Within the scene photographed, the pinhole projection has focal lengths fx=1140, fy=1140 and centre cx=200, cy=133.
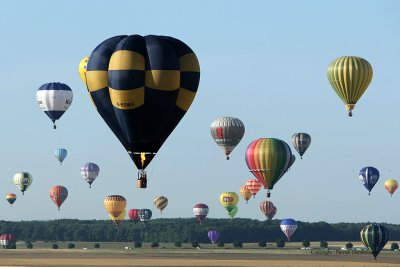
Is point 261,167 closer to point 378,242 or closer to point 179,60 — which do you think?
point 378,242

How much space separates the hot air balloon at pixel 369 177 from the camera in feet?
505

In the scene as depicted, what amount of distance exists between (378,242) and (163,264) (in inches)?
933

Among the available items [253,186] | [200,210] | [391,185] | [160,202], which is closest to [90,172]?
[253,186]

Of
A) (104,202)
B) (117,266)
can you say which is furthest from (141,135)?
(104,202)

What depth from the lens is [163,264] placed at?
116062 mm

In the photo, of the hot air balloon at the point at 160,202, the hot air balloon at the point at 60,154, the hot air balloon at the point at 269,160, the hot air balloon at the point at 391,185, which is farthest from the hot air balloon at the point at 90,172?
the hot air balloon at the point at 391,185

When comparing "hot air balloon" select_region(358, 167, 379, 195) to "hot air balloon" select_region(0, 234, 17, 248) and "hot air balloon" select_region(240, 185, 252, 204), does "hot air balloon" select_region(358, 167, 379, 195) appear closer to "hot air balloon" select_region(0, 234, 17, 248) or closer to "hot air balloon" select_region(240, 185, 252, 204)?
"hot air balloon" select_region(240, 185, 252, 204)

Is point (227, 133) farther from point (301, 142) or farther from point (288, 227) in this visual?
point (288, 227)

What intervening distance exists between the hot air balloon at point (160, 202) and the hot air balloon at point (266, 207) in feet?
54.5

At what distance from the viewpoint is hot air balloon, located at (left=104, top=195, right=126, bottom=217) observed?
6841 inches

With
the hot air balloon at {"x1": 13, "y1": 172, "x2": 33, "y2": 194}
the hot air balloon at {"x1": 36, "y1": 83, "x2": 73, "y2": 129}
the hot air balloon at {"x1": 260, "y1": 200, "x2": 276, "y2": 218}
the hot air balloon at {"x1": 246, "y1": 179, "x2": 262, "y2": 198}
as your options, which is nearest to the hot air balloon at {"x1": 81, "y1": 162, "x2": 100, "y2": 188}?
the hot air balloon at {"x1": 13, "y1": 172, "x2": 33, "y2": 194}

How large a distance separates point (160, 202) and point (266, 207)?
18.1 metres

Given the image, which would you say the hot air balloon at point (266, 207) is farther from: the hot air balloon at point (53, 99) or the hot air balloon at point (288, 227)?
the hot air balloon at point (53, 99)

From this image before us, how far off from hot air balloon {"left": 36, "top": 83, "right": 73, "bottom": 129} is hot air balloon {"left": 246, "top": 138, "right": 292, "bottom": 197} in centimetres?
2219
